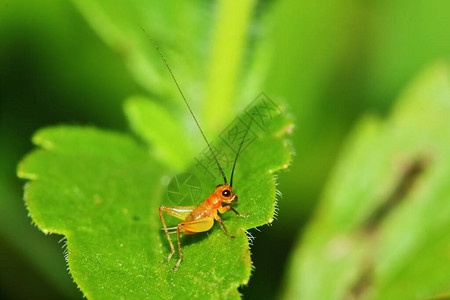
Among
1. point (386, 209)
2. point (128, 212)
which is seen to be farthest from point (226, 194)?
point (386, 209)

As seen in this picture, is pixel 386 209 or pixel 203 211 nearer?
pixel 203 211

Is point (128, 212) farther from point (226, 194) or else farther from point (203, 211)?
point (226, 194)

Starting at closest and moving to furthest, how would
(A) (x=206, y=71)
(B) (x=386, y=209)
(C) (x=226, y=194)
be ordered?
(C) (x=226, y=194) < (B) (x=386, y=209) < (A) (x=206, y=71)

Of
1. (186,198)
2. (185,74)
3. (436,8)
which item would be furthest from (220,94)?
(436,8)

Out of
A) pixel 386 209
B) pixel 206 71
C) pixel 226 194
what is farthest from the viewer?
pixel 206 71

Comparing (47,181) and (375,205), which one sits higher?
(375,205)

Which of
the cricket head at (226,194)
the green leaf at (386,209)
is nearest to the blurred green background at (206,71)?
the green leaf at (386,209)

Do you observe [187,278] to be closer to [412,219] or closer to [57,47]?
[412,219]
